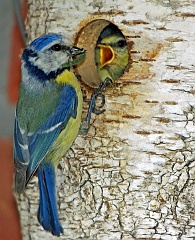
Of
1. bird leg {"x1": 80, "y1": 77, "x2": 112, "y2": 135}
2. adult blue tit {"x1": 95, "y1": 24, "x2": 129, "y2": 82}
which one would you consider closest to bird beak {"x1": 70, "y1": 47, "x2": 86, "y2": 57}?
bird leg {"x1": 80, "y1": 77, "x2": 112, "y2": 135}

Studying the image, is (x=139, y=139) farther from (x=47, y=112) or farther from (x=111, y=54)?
(x=111, y=54)

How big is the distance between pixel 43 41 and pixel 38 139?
26 cm

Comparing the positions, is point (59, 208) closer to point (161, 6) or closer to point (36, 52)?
point (36, 52)

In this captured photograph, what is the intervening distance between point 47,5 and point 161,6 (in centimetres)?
34

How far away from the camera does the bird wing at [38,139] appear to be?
215 cm

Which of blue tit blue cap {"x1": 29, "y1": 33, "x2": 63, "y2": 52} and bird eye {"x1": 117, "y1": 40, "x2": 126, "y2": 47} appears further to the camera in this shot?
bird eye {"x1": 117, "y1": 40, "x2": 126, "y2": 47}

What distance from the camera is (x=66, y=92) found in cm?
225

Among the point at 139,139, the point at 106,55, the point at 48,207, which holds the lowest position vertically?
the point at 48,207

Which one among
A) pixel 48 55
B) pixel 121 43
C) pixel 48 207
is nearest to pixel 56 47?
pixel 48 55

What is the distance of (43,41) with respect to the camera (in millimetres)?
2191

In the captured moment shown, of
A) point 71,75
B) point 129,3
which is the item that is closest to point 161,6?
point 129,3

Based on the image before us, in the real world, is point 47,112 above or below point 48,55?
below

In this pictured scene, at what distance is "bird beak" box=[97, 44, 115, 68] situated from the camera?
97.8 inches

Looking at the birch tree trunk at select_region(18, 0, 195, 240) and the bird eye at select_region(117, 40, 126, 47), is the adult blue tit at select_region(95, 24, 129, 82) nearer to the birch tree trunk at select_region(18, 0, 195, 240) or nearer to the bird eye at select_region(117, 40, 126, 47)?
the bird eye at select_region(117, 40, 126, 47)
